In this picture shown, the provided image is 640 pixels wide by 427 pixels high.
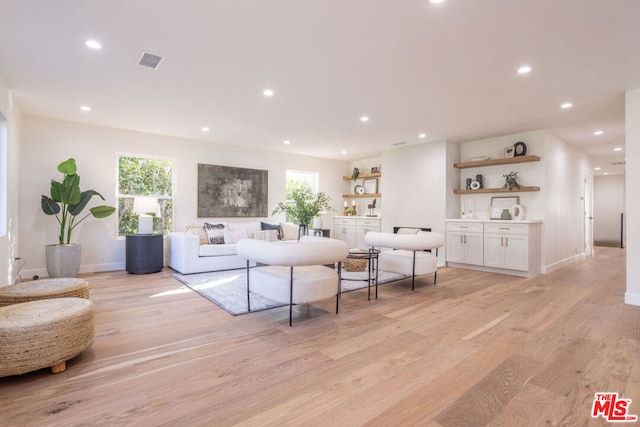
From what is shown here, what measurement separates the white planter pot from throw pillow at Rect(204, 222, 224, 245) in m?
1.92

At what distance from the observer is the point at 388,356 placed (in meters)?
2.25

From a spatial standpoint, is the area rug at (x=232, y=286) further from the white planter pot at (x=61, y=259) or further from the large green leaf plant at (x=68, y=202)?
the large green leaf plant at (x=68, y=202)

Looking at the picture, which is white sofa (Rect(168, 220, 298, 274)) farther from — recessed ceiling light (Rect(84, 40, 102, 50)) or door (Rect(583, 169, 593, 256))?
→ door (Rect(583, 169, 593, 256))

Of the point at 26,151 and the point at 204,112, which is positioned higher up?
the point at 204,112

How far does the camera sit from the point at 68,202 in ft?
14.9

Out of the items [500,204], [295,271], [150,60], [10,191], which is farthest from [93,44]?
[500,204]

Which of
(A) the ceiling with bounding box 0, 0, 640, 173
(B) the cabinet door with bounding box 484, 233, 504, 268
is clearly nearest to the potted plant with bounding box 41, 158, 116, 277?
(A) the ceiling with bounding box 0, 0, 640, 173

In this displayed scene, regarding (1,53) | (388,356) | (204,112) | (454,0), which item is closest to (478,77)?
(454,0)

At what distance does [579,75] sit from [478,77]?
0.99 meters

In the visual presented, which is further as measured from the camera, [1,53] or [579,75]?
[579,75]

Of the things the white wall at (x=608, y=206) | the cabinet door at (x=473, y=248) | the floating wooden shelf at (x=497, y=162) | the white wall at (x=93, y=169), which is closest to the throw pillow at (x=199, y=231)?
the white wall at (x=93, y=169)

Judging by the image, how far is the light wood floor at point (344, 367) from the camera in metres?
1.62

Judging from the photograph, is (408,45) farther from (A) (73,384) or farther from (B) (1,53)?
(B) (1,53)

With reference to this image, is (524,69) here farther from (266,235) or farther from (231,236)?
(231,236)
